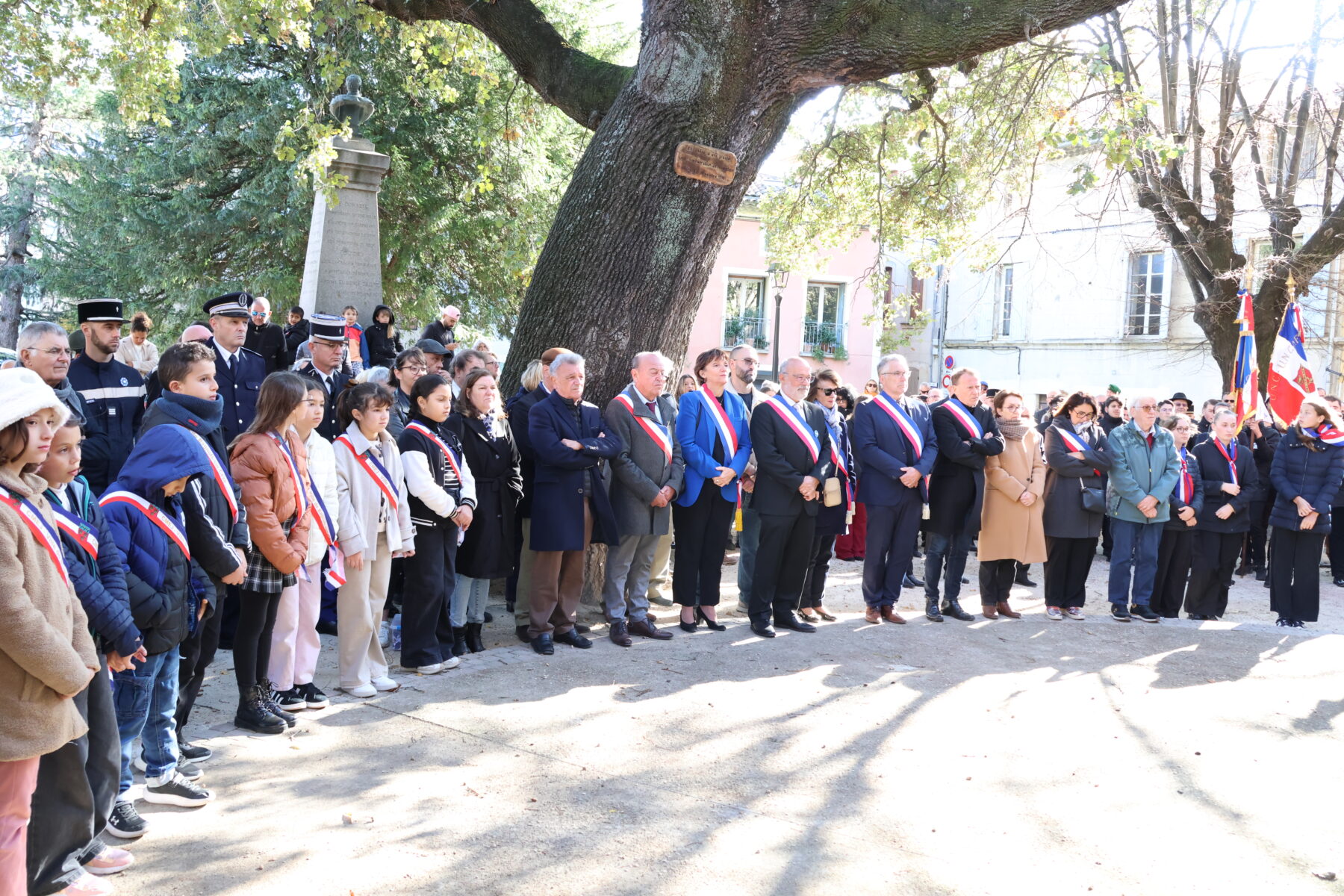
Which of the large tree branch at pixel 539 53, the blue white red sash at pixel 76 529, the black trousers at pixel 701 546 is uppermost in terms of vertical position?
the large tree branch at pixel 539 53

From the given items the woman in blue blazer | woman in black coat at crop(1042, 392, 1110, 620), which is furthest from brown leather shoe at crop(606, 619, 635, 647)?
woman in black coat at crop(1042, 392, 1110, 620)

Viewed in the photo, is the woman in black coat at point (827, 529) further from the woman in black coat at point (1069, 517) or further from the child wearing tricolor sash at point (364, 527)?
the child wearing tricolor sash at point (364, 527)

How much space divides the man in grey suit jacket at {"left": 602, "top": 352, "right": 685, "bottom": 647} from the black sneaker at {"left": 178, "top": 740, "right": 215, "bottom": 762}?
303 centimetres

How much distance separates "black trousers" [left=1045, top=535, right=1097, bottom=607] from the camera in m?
9.12

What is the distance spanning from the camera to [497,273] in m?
23.4

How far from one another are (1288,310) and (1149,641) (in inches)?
240

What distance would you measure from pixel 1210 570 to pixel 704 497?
16.1ft

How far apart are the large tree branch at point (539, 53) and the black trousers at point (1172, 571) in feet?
19.7

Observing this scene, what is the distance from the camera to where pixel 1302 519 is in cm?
920

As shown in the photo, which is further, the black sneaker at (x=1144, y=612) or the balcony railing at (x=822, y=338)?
the balcony railing at (x=822, y=338)

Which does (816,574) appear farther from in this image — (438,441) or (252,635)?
(252,635)

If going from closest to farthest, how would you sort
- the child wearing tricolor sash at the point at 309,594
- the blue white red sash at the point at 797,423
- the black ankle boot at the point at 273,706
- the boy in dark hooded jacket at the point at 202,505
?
the boy in dark hooded jacket at the point at 202,505, the black ankle boot at the point at 273,706, the child wearing tricolor sash at the point at 309,594, the blue white red sash at the point at 797,423

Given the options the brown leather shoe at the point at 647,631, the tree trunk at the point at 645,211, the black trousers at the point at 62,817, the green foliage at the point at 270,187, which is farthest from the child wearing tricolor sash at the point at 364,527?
the green foliage at the point at 270,187

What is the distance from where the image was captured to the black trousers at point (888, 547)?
8461mm
